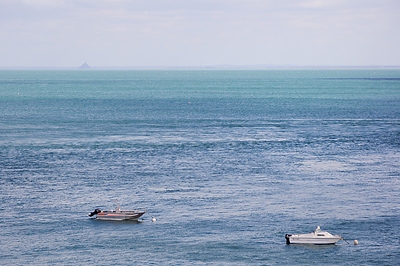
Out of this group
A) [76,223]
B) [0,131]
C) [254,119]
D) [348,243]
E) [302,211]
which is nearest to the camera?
[348,243]

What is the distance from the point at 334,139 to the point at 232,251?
2910 inches

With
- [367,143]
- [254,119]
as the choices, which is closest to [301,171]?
[367,143]

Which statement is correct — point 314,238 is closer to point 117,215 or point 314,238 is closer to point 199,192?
point 199,192

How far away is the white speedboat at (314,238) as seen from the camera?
201ft

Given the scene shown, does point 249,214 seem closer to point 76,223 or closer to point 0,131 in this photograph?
point 76,223

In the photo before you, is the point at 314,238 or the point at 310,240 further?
the point at 310,240

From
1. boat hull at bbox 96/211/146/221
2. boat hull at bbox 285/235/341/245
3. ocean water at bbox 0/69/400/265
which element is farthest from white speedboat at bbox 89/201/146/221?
boat hull at bbox 285/235/341/245

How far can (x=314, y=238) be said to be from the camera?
61406 millimetres

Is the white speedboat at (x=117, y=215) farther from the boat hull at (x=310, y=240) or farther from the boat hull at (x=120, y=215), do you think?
the boat hull at (x=310, y=240)

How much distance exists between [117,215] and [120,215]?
0.44m

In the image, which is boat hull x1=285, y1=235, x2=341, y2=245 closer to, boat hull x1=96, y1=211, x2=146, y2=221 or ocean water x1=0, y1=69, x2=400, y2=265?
ocean water x1=0, y1=69, x2=400, y2=265

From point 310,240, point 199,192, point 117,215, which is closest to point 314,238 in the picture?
point 310,240

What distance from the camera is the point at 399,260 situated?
5706 cm

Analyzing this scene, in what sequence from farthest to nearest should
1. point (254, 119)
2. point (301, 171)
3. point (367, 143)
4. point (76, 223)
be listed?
point (254, 119) < point (367, 143) < point (301, 171) < point (76, 223)
